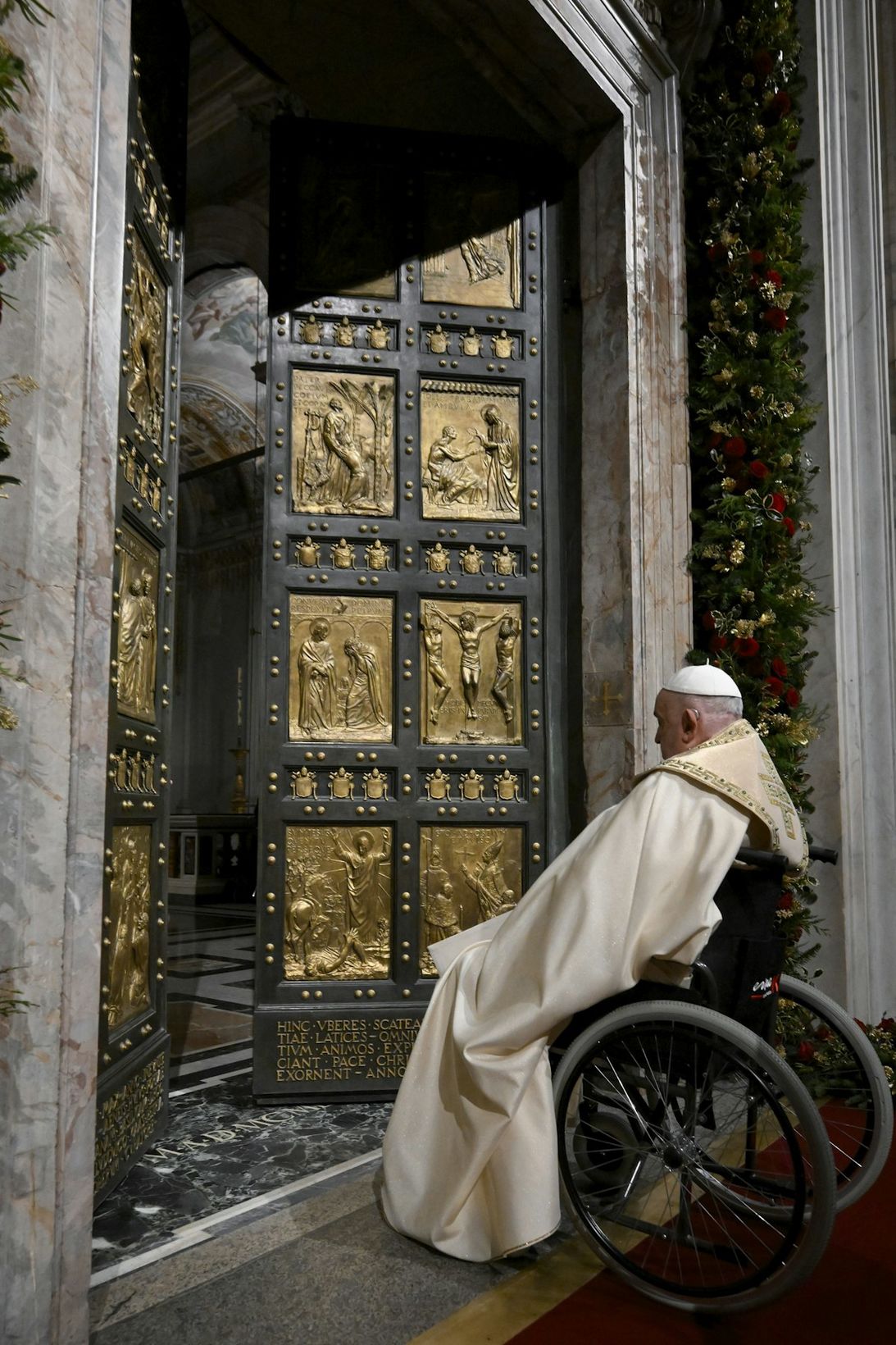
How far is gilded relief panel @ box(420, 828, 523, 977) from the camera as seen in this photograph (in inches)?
189

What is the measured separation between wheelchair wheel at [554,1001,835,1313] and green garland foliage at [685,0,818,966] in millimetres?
2565

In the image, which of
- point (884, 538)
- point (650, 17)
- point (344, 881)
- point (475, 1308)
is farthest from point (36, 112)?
point (884, 538)

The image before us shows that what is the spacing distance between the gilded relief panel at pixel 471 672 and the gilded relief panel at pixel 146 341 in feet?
5.12

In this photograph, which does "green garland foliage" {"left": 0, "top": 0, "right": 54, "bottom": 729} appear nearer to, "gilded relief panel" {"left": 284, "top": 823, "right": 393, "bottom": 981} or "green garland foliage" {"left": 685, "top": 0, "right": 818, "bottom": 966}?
"gilded relief panel" {"left": 284, "top": 823, "right": 393, "bottom": 981}

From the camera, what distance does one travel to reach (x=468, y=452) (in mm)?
5055

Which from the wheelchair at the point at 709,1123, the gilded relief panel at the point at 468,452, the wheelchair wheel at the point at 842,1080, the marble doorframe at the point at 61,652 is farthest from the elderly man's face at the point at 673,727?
the gilded relief panel at the point at 468,452

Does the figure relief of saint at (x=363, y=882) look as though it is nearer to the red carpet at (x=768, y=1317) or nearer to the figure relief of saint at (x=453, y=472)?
the figure relief of saint at (x=453, y=472)

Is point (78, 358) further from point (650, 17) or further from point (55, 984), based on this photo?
point (650, 17)

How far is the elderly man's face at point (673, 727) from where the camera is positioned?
3.09 m

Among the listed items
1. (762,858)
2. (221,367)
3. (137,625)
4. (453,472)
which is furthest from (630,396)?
(221,367)

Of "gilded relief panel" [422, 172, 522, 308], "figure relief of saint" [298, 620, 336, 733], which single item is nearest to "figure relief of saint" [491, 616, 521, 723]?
"figure relief of saint" [298, 620, 336, 733]

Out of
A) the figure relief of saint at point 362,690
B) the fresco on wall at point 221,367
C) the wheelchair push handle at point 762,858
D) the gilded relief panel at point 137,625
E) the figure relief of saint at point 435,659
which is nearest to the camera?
the wheelchair push handle at point 762,858

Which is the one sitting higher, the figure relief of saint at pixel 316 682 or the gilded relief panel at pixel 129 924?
the figure relief of saint at pixel 316 682

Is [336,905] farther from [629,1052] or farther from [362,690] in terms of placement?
[629,1052]
